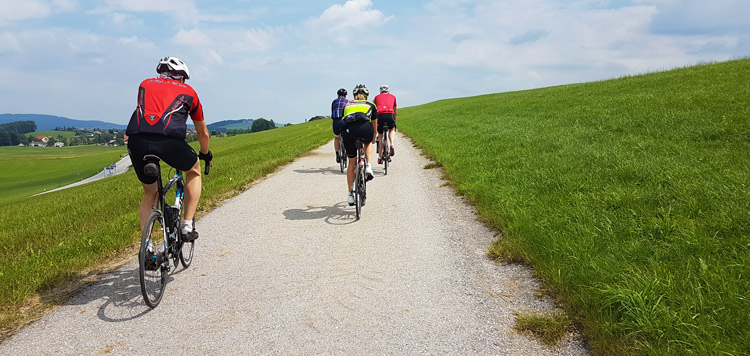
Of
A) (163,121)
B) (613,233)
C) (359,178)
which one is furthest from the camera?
(359,178)

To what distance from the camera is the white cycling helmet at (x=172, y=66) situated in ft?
13.6

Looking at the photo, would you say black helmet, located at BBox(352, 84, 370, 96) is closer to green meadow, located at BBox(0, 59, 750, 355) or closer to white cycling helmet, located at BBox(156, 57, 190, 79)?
green meadow, located at BBox(0, 59, 750, 355)

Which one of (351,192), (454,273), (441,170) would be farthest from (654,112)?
(454,273)

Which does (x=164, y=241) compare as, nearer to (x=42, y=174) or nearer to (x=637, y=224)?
(x=637, y=224)

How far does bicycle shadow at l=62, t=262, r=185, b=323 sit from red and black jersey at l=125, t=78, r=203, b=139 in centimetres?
162

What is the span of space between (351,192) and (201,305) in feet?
11.9

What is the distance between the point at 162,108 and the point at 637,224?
5.20 metres

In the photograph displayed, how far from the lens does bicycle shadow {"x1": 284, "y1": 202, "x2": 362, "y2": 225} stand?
23.2ft

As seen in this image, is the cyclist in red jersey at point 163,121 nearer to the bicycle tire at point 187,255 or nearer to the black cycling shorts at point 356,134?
the bicycle tire at point 187,255

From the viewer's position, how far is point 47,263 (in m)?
5.13

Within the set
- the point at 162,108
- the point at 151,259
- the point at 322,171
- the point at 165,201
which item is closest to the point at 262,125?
the point at 322,171

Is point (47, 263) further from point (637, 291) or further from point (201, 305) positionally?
point (637, 291)

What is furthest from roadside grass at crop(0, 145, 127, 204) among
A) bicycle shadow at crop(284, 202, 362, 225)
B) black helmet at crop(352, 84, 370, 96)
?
black helmet at crop(352, 84, 370, 96)

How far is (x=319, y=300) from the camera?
13.0ft
